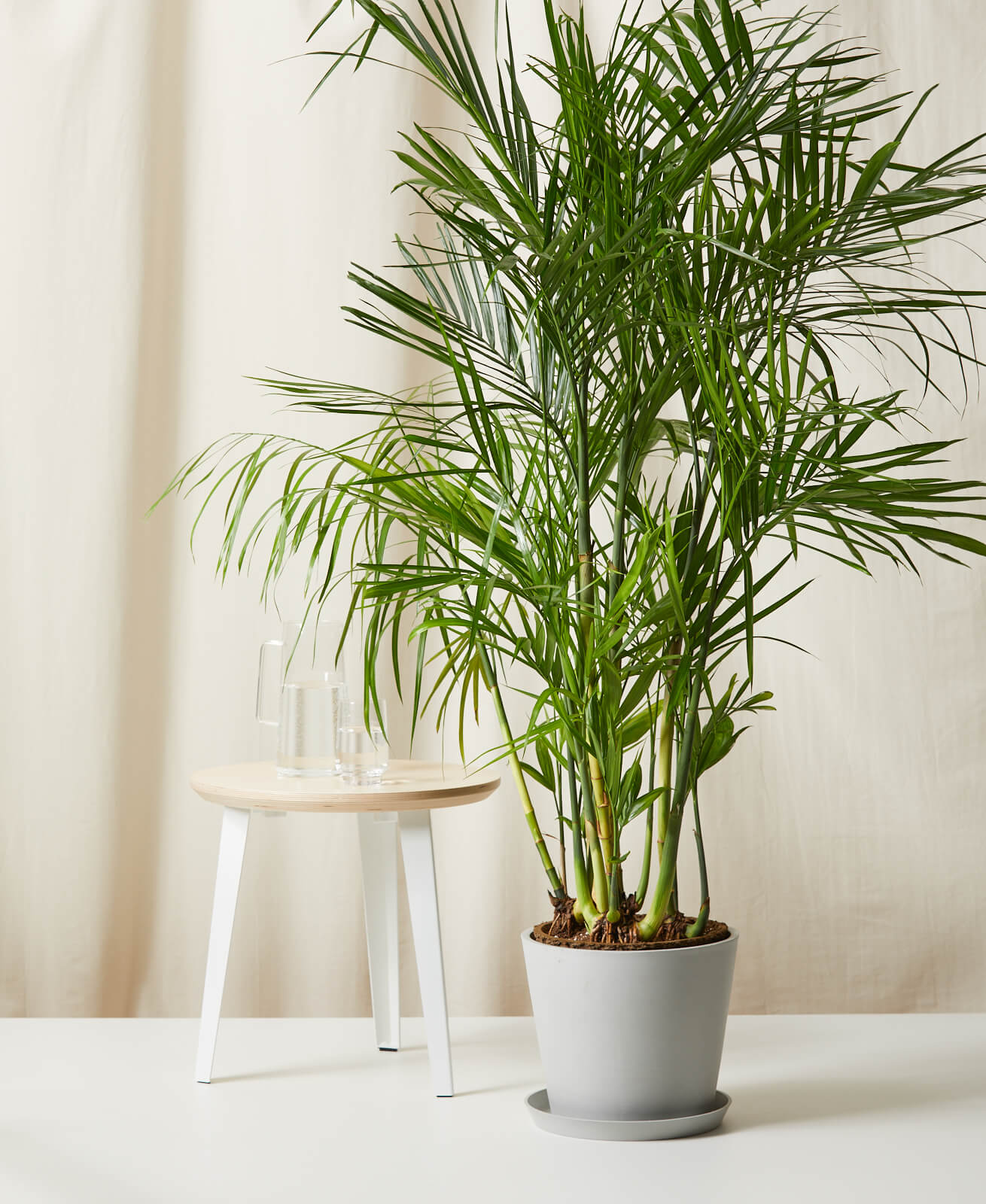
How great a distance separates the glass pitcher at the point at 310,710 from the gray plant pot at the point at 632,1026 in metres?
0.42

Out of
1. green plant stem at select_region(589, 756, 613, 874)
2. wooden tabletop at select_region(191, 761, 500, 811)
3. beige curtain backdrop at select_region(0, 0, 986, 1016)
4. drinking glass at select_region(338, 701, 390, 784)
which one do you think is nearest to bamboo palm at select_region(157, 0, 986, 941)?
green plant stem at select_region(589, 756, 613, 874)

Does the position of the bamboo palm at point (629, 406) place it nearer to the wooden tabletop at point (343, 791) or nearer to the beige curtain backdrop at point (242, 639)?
the wooden tabletop at point (343, 791)

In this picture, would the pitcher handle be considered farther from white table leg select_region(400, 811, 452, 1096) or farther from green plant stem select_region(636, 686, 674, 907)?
green plant stem select_region(636, 686, 674, 907)

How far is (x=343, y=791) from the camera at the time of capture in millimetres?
1673

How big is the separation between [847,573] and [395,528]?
807mm

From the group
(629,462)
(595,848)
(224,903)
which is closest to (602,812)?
(595,848)

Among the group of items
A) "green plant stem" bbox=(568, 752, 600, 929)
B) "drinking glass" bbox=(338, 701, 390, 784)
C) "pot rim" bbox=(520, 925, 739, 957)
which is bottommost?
"pot rim" bbox=(520, 925, 739, 957)

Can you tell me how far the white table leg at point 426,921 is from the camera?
1.73 meters

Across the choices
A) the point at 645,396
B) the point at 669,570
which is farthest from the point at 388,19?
the point at 669,570

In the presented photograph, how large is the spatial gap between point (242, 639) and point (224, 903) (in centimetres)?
67

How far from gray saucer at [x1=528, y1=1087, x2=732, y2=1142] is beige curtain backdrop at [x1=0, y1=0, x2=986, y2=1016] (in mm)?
704

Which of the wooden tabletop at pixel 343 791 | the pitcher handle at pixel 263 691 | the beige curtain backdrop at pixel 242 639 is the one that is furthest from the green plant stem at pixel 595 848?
the beige curtain backdrop at pixel 242 639

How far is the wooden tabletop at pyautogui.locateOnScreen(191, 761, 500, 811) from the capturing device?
1649 millimetres

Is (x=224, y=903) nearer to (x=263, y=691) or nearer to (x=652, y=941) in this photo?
(x=263, y=691)
